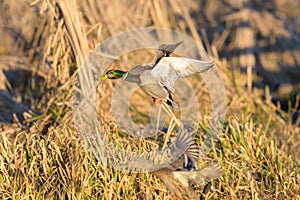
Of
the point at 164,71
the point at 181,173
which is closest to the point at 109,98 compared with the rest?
the point at 181,173

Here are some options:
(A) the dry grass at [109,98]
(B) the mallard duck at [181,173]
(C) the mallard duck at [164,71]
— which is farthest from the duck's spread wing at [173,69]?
(A) the dry grass at [109,98]

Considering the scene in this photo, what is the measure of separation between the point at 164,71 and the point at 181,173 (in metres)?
0.57

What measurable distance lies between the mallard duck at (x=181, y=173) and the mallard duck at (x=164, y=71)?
0.37 m

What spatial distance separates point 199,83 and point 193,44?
330 millimetres

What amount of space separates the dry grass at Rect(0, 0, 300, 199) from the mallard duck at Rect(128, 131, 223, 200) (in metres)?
0.09

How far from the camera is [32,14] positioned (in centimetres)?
619

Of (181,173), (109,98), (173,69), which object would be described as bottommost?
(181,173)

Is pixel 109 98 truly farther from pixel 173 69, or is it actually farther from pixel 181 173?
pixel 173 69

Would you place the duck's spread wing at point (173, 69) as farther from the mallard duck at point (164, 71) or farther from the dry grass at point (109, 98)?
the dry grass at point (109, 98)

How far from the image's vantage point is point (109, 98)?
4.90 metres

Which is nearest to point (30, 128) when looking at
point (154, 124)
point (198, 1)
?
point (154, 124)

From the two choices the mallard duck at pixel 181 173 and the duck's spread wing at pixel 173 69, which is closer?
the duck's spread wing at pixel 173 69

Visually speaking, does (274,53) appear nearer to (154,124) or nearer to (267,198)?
(154,124)

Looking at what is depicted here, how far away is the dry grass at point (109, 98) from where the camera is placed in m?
3.60
